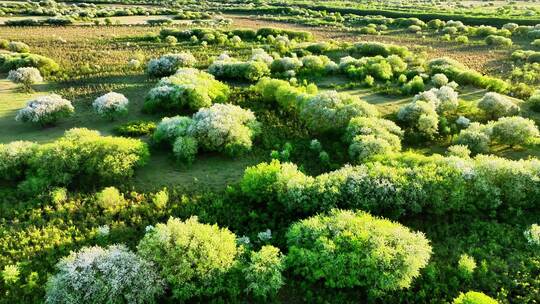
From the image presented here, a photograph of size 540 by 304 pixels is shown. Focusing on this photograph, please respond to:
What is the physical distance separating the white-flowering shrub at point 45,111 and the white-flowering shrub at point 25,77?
25.3ft

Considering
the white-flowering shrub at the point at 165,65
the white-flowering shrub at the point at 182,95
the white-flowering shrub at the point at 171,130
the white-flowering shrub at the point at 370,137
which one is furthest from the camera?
the white-flowering shrub at the point at 165,65

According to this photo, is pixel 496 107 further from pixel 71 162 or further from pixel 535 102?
pixel 71 162

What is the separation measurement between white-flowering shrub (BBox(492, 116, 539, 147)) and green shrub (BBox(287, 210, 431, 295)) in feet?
38.0

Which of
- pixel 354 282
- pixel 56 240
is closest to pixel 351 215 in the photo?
pixel 354 282

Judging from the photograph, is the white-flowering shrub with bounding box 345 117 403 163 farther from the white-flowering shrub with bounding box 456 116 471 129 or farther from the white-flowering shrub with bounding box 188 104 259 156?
the white-flowering shrub with bounding box 188 104 259 156

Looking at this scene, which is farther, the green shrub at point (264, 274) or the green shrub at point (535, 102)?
the green shrub at point (535, 102)

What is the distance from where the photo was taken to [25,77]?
33625mm

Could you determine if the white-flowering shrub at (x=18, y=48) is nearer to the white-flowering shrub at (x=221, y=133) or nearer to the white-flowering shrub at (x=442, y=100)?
the white-flowering shrub at (x=221, y=133)

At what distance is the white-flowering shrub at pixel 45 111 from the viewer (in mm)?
26516

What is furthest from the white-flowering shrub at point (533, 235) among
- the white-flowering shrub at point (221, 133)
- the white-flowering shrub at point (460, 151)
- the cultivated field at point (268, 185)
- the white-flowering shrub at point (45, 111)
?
the white-flowering shrub at point (45, 111)

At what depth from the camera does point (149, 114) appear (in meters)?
29.7

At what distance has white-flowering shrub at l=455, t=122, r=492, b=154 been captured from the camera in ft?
76.3

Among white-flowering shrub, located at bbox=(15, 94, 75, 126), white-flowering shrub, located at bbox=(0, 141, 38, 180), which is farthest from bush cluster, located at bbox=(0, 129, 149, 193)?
white-flowering shrub, located at bbox=(15, 94, 75, 126)

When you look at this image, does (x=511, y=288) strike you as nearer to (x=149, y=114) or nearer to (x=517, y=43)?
(x=149, y=114)
